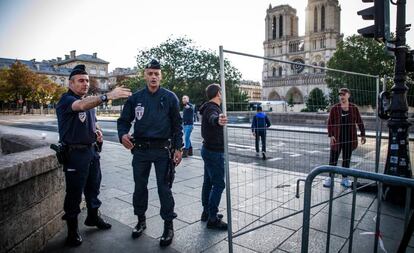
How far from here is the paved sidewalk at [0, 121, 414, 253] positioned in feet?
11.5

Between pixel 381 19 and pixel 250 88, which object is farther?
pixel 381 19

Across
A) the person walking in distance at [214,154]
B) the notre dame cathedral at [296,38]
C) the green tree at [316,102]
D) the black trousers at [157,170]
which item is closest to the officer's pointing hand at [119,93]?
the black trousers at [157,170]

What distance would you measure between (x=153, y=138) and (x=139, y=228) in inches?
46.6

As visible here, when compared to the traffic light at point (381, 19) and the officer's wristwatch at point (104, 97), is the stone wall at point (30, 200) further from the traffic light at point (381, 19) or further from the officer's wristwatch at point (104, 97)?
the traffic light at point (381, 19)

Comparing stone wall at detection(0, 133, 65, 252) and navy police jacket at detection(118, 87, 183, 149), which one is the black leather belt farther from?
stone wall at detection(0, 133, 65, 252)

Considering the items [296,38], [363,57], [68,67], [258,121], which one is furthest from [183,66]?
[68,67]

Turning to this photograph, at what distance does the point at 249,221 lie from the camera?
4.23 meters

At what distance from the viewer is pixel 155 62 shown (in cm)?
385

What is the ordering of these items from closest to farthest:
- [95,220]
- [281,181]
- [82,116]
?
[82,116]
[95,220]
[281,181]

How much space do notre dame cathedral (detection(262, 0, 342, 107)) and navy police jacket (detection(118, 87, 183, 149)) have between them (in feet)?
249

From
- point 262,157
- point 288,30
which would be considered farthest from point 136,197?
point 288,30

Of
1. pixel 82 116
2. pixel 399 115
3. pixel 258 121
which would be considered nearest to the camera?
pixel 82 116

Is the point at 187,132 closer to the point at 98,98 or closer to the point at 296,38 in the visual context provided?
the point at 98,98

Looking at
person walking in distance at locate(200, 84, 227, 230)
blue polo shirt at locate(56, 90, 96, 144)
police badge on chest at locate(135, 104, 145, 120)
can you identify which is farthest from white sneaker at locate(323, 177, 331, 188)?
blue polo shirt at locate(56, 90, 96, 144)
